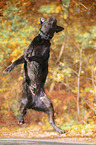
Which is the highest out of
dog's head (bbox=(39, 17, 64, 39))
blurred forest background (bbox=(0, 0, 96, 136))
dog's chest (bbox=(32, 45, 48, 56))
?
dog's head (bbox=(39, 17, 64, 39))

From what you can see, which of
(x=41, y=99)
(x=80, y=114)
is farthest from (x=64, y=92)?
(x=41, y=99)

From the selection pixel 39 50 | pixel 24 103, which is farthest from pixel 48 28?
pixel 24 103

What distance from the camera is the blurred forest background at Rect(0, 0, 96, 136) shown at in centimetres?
463

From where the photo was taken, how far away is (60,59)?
200 inches

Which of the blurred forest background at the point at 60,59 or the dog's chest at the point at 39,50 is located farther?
the blurred forest background at the point at 60,59

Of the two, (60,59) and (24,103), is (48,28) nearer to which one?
(24,103)

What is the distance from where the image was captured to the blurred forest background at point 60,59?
4.63 meters

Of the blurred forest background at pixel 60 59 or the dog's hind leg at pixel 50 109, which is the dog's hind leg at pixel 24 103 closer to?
the dog's hind leg at pixel 50 109

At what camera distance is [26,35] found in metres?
4.71

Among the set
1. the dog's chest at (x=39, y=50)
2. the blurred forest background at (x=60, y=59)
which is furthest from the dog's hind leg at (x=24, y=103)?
the blurred forest background at (x=60, y=59)

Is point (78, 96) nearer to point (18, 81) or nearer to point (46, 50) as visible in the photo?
point (18, 81)

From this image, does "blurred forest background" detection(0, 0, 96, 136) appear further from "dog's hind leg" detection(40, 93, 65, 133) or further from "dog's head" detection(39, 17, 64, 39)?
"dog's hind leg" detection(40, 93, 65, 133)

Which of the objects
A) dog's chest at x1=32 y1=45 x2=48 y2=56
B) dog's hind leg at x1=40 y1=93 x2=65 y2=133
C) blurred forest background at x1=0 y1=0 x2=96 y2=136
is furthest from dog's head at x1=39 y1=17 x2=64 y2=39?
blurred forest background at x1=0 y1=0 x2=96 y2=136

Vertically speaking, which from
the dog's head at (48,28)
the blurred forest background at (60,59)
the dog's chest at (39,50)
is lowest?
the blurred forest background at (60,59)
